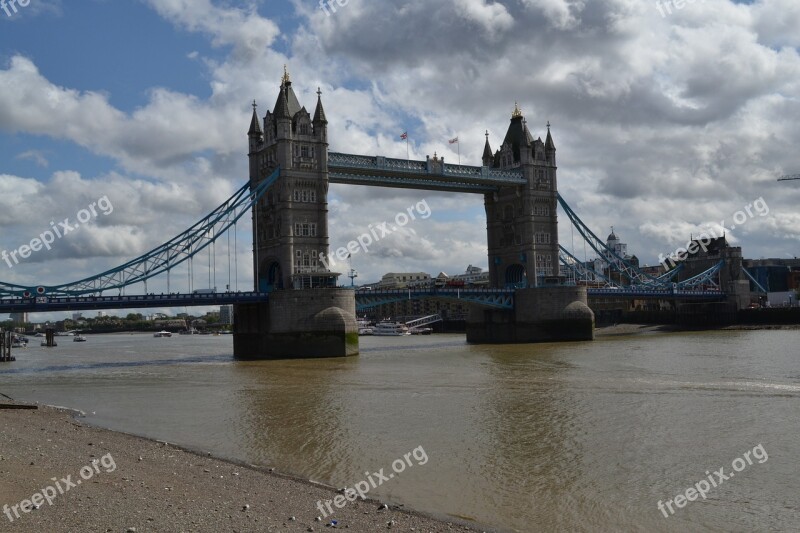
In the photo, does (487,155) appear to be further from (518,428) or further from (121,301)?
(518,428)

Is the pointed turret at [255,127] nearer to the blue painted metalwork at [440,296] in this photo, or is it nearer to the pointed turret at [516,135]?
the blue painted metalwork at [440,296]

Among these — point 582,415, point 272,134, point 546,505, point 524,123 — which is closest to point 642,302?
point 524,123

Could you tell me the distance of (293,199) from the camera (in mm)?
56875

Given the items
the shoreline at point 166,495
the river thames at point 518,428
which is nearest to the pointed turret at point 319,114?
the river thames at point 518,428

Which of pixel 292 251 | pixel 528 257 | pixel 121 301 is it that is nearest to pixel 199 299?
pixel 121 301

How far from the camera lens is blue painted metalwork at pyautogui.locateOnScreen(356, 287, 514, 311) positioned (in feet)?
201

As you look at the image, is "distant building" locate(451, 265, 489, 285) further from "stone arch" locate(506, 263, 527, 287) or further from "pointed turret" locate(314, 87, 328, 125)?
"pointed turret" locate(314, 87, 328, 125)

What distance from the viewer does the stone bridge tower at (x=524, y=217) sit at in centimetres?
7456

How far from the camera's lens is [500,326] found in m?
73.1

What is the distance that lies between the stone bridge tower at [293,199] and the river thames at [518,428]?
13.8m

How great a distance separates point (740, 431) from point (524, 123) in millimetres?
60841

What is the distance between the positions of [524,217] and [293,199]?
2773cm

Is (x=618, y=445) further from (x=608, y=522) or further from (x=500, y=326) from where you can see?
(x=500, y=326)

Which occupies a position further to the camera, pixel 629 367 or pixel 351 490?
pixel 629 367
